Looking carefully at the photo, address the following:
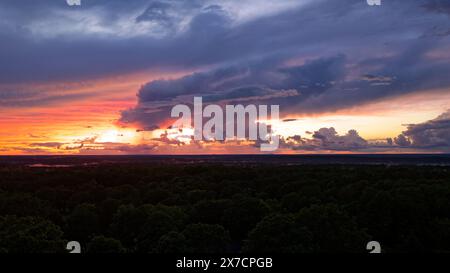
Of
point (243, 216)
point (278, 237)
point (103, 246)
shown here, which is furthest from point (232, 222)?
point (103, 246)

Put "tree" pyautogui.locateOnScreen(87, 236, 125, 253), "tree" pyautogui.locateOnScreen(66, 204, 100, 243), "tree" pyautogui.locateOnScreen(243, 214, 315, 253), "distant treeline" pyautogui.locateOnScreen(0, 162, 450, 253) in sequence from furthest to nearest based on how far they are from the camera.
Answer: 1. "tree" pyautogui.locateOnScreen(66, 204, 100, 243)
2. "tree" pyautogui.locateOnScreen(87, 236, 125, 253)
3. "distant treeline" pyautogui.locateOnScreen(0, 162, 450, 253)
4. "tree" pyautogui.locateOnScreen(243, 214, 315, 253)

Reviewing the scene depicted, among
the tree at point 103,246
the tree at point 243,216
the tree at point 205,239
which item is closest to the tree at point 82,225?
the tree at point 243,216

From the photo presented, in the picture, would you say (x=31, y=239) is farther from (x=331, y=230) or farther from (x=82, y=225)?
(x=331, y=230)

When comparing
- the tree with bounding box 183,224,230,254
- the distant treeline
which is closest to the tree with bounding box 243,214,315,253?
the distant treeline

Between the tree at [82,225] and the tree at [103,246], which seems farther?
the tree at [82,225]

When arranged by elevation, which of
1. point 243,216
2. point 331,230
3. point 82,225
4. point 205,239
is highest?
point 331,230

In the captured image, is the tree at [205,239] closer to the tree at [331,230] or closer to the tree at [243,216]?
the tree at [331,230]

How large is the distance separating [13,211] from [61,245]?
79.0ft

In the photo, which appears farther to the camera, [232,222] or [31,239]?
[232,222]

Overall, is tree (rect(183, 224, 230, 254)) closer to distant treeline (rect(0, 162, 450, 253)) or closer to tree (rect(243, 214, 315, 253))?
distant treeline (rect(0, 162, 450, 253))

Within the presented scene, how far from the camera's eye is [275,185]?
2822 inches

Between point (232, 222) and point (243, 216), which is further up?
point (243, 216)
